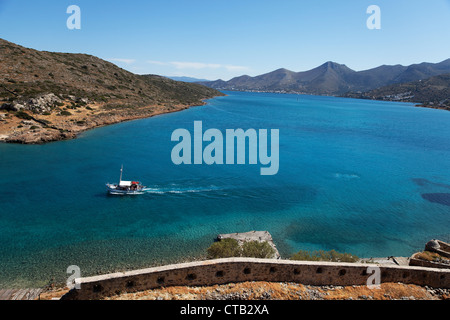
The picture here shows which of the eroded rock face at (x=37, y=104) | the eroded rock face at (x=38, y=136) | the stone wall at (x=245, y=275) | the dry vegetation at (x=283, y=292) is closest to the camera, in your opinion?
the stone wall at (x=245, y=275)

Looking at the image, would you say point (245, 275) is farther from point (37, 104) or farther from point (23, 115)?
point (37, 104)

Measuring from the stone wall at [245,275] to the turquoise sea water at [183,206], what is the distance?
28.6ft

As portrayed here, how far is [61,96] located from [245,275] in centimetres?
7499

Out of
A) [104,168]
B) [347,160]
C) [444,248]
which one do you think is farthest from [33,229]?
[347,160]

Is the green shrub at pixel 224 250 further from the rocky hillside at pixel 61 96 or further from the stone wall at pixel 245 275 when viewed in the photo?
the rocky hillside at pixel 61 96

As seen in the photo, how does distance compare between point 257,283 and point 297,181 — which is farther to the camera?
point 297,181

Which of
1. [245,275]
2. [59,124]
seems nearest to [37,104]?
[59,124]

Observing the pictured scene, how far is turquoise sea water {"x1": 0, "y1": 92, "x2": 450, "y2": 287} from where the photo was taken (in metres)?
21.1

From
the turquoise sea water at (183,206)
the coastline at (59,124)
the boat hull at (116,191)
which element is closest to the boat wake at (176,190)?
the turquoise sea water at (183,206)

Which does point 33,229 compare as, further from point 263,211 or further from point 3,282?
point 263,211

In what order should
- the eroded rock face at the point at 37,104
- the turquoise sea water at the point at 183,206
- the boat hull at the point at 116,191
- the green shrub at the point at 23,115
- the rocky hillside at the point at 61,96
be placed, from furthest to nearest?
the eroded rock face at the point at 37,104 → the green shrub at the point at 23,115 → the rocky hillside at the point at 61,96 → the boat hull at the point at 116,191 → the turquoise sea water at the point at 183,206

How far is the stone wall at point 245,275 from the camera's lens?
36.7ft
